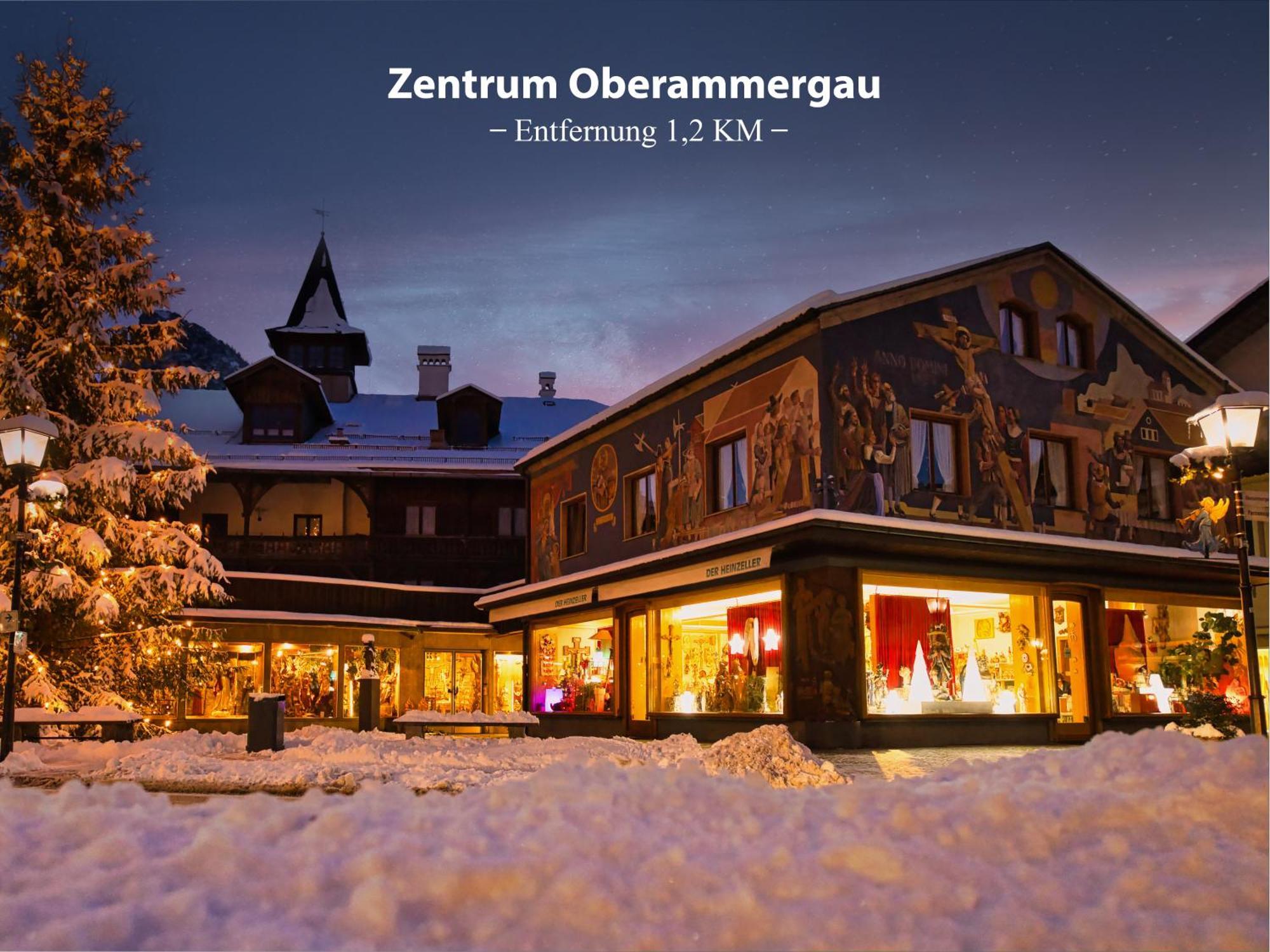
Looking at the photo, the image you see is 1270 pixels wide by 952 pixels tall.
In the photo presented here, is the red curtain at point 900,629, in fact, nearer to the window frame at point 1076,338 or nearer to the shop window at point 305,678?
the window frame at point 1076,338

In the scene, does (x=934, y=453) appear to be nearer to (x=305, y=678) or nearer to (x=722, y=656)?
(x=722, y=656)

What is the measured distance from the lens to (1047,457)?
2250 centimetres

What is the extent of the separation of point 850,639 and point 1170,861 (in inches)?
519

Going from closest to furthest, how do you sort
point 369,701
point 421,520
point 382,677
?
point 369,701, point 382,677, point 421,520

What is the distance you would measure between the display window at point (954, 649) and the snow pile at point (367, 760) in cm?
461

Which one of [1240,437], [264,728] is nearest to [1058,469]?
[1240,437]

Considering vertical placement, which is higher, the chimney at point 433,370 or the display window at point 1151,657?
the chimney at point 433,370

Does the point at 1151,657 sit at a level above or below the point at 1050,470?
below

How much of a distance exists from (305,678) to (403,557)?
245 inches

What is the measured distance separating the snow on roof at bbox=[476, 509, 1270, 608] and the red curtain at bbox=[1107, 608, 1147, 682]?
1.30 metres

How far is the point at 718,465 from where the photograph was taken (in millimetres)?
22797

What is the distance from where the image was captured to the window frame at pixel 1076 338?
910 inches

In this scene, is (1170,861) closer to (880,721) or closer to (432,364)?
(880,721)

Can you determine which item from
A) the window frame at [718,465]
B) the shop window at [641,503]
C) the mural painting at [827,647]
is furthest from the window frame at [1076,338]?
the shop window at [641,503]
